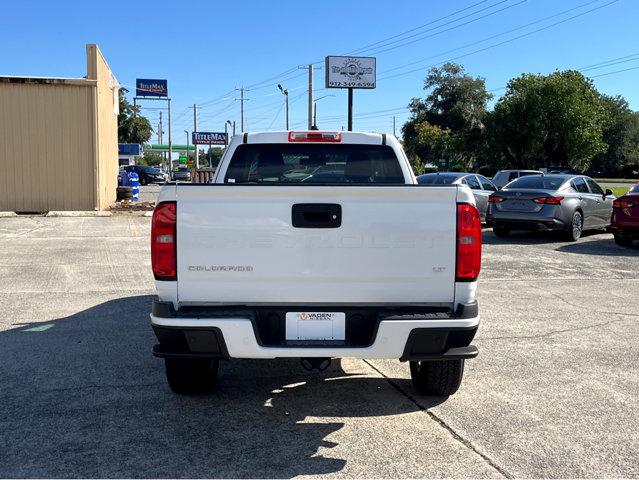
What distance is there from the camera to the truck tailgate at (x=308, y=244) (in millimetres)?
3875

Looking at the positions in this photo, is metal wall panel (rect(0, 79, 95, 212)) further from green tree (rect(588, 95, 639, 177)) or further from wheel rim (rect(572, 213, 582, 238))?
green tree (rect(588, 95, 639, 177))

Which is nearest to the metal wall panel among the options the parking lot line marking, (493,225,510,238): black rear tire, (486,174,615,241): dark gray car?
(493,225,510,238): black rear tire

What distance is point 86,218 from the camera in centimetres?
1948

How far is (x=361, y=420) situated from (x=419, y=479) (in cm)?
90

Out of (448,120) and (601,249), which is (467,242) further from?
(448,120)

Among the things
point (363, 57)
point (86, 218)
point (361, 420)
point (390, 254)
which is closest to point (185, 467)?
point (361, 420)

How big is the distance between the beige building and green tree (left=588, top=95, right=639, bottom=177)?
70666 millimetres

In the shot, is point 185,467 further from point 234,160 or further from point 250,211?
point 234,160

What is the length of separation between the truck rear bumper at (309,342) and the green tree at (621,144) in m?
81.6

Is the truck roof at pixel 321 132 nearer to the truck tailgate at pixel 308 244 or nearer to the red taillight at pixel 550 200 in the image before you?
the truck tailgate at pixel 308 244

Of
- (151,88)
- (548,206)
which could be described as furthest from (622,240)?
(151,88)

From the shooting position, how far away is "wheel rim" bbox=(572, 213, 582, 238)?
14.5 m

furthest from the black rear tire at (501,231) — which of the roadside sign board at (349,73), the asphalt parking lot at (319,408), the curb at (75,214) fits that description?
the roadside sign board at (349,73)

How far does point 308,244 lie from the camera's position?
3918 mm
